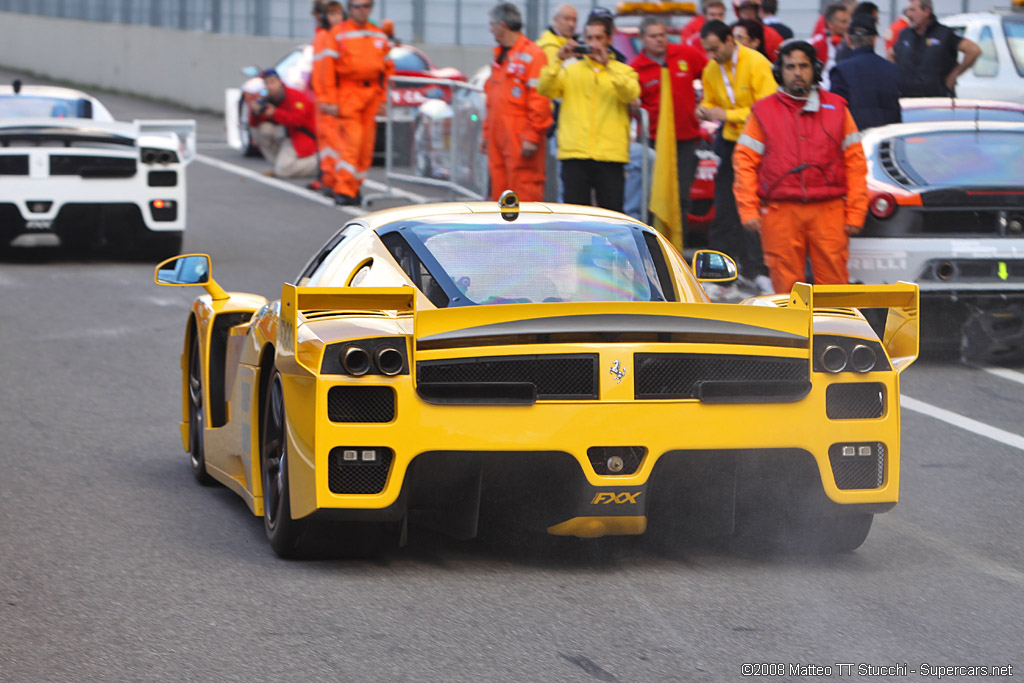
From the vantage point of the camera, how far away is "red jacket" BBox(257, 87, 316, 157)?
69.1ft

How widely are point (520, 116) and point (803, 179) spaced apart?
4845mm

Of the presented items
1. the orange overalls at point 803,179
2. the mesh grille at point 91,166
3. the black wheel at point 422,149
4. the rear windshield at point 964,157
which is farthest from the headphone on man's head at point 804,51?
the black wheel at point 422,149

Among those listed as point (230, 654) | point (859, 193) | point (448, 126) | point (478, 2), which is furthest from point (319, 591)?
point (478, 2)

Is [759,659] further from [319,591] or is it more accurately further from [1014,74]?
[1014,74]

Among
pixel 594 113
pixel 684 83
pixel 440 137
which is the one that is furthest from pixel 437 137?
pixel 594 113

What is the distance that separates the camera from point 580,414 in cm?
526

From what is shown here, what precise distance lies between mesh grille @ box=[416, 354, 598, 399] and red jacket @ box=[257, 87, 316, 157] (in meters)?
16.1

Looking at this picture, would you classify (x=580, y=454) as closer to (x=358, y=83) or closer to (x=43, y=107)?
(x=43, y=107)

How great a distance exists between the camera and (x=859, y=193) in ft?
33.0

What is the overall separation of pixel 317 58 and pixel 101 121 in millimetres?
3826

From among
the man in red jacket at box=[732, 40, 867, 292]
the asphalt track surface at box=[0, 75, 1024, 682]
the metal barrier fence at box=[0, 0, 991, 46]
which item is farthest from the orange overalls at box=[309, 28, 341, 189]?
the metal barrier fence at box=[0, 0, 991, 46]

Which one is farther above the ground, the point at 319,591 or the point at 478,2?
the point at 478,2

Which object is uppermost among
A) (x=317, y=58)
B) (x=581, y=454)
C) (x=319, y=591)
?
(x=317, y=58)

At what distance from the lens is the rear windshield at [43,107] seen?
1441cm
